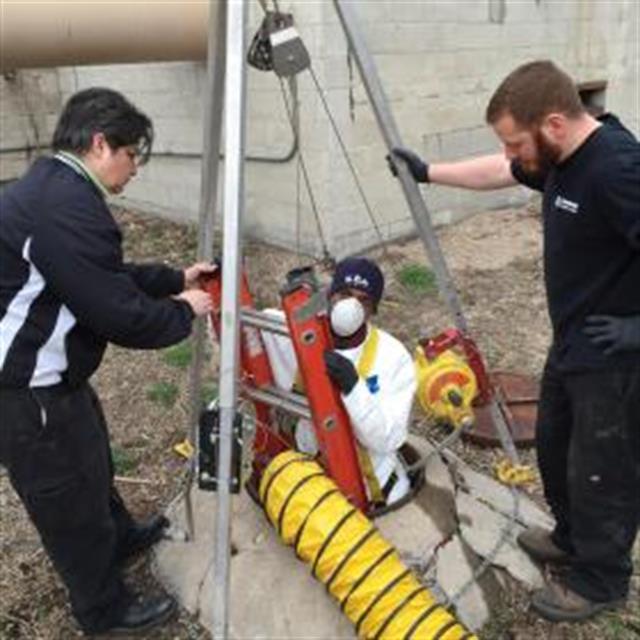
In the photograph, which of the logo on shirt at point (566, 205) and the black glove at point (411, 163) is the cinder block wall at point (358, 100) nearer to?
the black glove at point (411, 163)

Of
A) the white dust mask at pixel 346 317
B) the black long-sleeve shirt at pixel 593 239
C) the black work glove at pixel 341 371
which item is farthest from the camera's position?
the white dust mask at pixel 346 317

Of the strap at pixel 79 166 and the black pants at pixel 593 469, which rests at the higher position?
the strap at pixel 79 166

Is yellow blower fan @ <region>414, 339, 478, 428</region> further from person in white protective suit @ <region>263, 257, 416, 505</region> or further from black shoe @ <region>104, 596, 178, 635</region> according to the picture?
black shoe @ <region>104, 596, 178, 635</region>

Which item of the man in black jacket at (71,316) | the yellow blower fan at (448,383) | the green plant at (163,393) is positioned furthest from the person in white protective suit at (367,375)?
the green plant at (163,393)

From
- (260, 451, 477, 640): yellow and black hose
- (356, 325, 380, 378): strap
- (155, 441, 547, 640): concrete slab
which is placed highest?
(356, 325, 380, 378): strap

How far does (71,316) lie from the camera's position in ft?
8.39

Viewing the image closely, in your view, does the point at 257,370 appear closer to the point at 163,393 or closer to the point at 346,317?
the point at 346,317

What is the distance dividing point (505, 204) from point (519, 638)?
552 cm

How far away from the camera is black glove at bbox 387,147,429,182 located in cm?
325

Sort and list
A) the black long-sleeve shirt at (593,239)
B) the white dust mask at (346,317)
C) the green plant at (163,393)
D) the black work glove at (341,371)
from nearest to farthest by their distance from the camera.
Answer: the black long-sleeve shirt at (593,239)
the black work glove at (341,371)
the white dust mask at (346,317)
the green plant at (163,393)

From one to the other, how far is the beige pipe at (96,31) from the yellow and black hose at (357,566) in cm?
362

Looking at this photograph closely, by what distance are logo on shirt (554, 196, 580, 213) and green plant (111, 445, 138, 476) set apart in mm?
2477

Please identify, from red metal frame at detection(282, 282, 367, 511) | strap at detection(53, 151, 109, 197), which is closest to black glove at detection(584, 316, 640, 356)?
A: red metal frame at detection(282, 282, 367, 511)

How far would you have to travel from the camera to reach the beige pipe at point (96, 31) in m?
5.09
